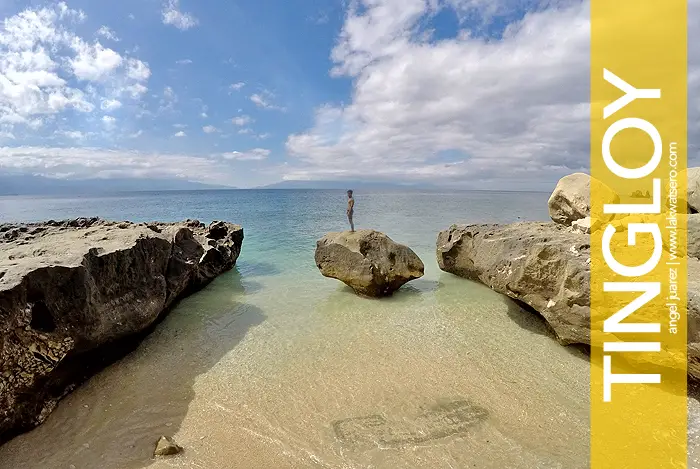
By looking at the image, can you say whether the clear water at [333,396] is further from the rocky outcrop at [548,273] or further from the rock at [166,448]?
the rocky outcrop at [548,273]

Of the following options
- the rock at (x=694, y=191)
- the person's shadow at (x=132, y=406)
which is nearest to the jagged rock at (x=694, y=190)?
the rock at (x=694, y=191)

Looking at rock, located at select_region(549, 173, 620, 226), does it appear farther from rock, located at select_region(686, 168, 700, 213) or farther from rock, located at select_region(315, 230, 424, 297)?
rock, located at select_region(315, 230, 424, 297)

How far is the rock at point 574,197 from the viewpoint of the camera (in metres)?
12.3

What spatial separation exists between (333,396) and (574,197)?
37.7ft

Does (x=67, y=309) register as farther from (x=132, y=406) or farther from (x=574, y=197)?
(x=574, y=197)

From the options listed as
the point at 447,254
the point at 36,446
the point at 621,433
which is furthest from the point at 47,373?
the point at 447,254

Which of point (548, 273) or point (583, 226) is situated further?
point (583, 226)

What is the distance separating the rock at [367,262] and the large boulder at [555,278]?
256 cm

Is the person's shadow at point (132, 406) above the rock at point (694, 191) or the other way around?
the other way around

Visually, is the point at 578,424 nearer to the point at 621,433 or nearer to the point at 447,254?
the point at 621,433

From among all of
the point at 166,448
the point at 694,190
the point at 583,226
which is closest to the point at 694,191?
the point at 694,190

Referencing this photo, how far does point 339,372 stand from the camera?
7.14m

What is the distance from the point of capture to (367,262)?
37.8 ft

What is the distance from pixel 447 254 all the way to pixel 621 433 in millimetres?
8598
